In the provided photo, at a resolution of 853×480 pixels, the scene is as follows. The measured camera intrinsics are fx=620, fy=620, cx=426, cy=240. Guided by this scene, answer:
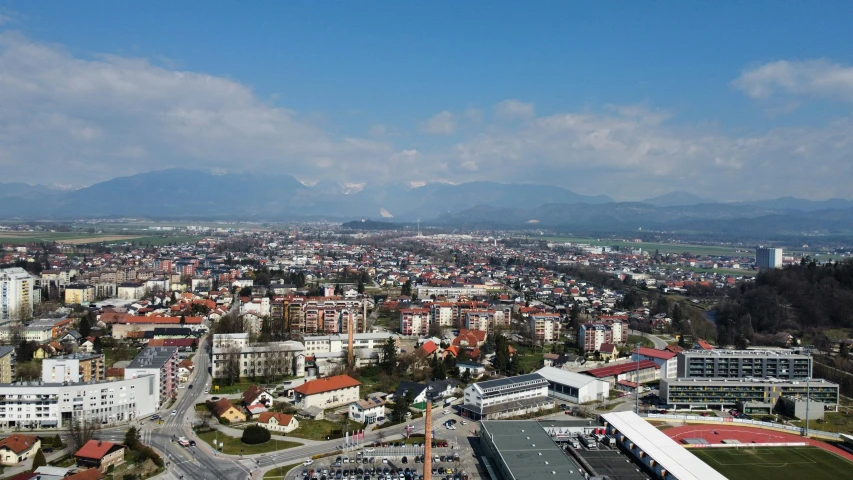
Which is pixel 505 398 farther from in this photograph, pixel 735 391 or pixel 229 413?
pixel 229 413

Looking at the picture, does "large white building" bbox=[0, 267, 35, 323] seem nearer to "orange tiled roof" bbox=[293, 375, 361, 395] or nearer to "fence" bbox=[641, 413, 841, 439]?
"orange tiled roof" bbox=[293, 375, 361, 395]

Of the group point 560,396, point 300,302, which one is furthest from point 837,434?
point 300,302

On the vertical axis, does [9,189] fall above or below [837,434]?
above

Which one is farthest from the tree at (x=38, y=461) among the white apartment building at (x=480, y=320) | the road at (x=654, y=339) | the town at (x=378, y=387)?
the road at (x=654, y=339)

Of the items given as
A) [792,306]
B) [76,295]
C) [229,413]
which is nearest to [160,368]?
[229,413]

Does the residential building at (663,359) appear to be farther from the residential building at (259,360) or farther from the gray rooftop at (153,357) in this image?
the gray rooftop at (153,357)

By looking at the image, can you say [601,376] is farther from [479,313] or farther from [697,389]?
[479,313]
